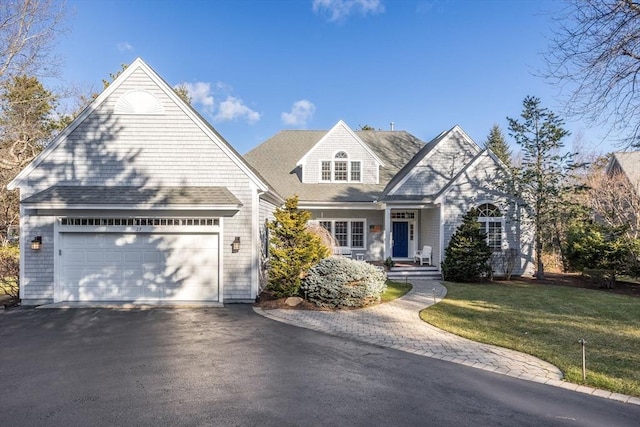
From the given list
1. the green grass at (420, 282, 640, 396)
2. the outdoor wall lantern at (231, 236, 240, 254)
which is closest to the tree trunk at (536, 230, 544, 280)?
the green grass at (420, 282, 640, 396)

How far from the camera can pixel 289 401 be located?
4.73 m

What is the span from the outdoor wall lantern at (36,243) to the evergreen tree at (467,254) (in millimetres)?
14094

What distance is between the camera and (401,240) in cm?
1888

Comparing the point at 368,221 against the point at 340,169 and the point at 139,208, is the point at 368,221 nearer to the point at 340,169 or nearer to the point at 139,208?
the point at 340,169


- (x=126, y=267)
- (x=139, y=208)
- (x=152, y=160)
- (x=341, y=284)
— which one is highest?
(x=152, y=160)

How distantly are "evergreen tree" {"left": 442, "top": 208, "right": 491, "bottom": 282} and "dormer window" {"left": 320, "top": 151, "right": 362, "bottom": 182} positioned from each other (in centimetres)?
650

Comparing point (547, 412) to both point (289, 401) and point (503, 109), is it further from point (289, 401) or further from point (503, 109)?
point (503, 109)

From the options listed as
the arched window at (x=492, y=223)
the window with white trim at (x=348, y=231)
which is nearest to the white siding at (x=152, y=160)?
the window with white trim at (x=348, y=231)

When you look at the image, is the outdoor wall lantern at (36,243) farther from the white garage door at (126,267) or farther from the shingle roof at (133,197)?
the shingle roof at (133,197)

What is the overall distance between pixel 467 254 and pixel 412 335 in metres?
7.96

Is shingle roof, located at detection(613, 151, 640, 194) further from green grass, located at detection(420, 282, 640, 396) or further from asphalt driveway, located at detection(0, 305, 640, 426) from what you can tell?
asphalt driveway, located at detection(0, 305, 640, 426)

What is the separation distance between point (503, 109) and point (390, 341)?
51.2 ft

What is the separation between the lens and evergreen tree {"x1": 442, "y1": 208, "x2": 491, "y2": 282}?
47.9 ft

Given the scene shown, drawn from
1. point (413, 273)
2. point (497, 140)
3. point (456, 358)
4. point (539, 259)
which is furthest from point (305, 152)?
point (497, 140)
